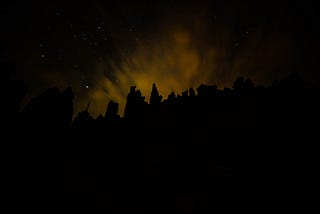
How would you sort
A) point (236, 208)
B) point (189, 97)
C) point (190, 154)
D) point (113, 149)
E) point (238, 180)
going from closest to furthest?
point (236, 208)
point (238, 180)
point (190, 154)
point (113, 149)
point (189, 97)

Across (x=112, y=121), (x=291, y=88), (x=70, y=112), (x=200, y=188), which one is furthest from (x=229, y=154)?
(x=70, y=112)

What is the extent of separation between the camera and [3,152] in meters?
40.6

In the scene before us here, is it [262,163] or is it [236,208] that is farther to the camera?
[262,163]

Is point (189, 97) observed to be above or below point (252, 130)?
above

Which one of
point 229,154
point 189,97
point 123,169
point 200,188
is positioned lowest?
point 200,188

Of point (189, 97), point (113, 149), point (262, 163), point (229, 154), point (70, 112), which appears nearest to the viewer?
point (262, 163)

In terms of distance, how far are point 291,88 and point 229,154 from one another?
1891cm

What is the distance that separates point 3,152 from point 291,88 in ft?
198

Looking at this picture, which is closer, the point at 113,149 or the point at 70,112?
the point at 113,149

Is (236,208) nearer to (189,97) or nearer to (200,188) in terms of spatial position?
(200,188)

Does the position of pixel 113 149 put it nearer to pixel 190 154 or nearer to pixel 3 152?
pixel 190 154

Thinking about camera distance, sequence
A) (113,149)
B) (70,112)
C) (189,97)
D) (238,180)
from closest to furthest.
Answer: (238,180)
(113,149)
(189,97)
(70,112)

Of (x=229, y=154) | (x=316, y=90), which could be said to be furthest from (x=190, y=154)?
(x=316, y=90)

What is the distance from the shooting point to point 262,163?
3288 centimetres
